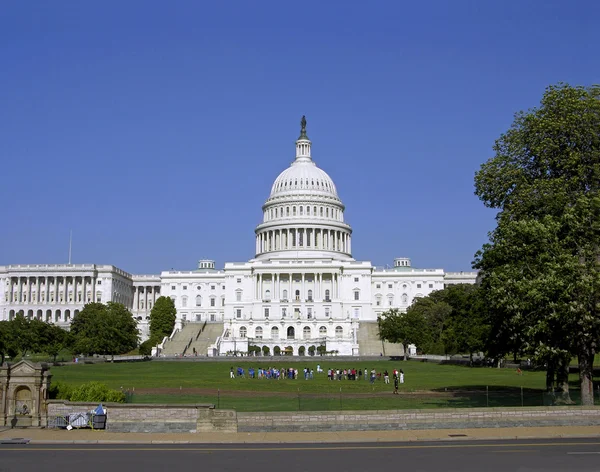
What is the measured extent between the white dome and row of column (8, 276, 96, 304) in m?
46.4

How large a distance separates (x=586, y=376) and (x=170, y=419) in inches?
773

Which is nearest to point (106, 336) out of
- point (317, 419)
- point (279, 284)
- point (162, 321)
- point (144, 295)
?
point (162, 321)

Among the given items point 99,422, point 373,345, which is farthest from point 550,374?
point 373,345

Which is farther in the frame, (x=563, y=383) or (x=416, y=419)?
(x=563, y=383)

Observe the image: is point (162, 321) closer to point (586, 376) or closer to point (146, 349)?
point (146, 349)

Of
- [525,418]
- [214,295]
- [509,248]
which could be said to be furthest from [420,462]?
[214,295]

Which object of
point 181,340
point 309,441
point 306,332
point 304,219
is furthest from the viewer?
point 304,219

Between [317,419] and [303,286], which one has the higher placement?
[303,286]

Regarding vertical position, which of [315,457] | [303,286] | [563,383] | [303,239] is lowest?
[315,457]

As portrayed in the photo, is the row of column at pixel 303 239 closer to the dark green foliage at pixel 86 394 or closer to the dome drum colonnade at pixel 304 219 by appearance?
the dome drum colonnade at pixel 304 219

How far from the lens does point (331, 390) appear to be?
52406mm

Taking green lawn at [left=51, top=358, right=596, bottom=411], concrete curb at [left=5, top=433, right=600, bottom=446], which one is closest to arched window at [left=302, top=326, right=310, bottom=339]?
green lawn at [left=51, top=358, right=596, bottom=411]

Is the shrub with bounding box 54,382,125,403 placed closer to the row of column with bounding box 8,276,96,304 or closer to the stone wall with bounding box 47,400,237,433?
the stone wall with bounding box 47,400,237,433

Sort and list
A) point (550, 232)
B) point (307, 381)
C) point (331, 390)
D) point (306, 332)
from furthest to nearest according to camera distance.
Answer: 1. point (306, 332)
2. point (307, 381)
3. point (331, 390)
4. point (550, 232)
